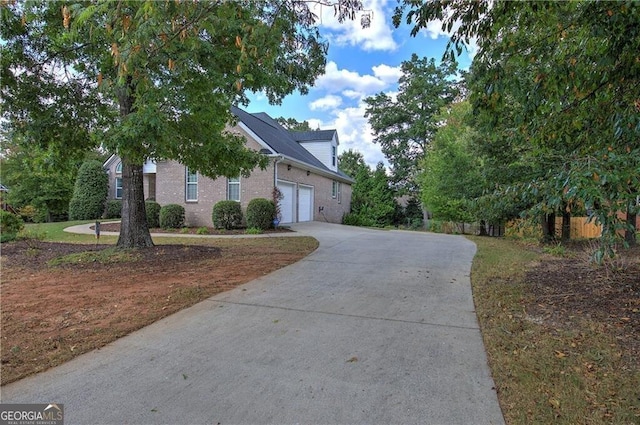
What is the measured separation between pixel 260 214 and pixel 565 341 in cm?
1227

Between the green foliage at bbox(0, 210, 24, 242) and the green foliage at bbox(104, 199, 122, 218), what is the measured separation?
11853 mm

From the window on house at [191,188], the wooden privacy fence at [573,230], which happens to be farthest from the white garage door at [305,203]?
the wooden privacy fence at [573,230]

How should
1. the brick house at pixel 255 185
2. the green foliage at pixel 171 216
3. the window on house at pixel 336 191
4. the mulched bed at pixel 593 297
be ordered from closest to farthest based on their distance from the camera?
1. the mulched bed at pixel 593 297
2. the brick house at pixel 255 185
3. the green foliage at pixel 171 216
4. the window on house at pixel 336 191

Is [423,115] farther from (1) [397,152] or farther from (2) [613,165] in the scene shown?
(2) [613,165]

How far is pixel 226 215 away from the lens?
15352 millimetres

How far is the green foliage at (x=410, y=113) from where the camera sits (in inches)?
1163

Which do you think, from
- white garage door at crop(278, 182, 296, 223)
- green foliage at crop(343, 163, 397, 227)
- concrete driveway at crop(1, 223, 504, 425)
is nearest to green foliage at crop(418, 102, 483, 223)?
green foliage at crop(343, 163, 397, 227)

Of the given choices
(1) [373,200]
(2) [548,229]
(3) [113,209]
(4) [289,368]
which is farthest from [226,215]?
(4) [289,368]

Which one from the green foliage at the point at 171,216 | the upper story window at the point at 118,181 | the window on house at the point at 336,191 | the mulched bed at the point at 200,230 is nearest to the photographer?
the mulched bed at the point at 200,230

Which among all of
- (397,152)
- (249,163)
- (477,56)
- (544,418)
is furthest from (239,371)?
(397,152)

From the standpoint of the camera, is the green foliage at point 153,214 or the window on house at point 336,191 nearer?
the green foliage at point 153,214

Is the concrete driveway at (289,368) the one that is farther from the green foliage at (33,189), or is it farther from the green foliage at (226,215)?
the green foliage at (33,189)

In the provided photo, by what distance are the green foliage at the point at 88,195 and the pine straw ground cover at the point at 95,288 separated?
13263 millimetres

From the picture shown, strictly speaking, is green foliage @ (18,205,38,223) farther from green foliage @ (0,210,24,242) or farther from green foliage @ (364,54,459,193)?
green foliage @ (364,54,459,193)
